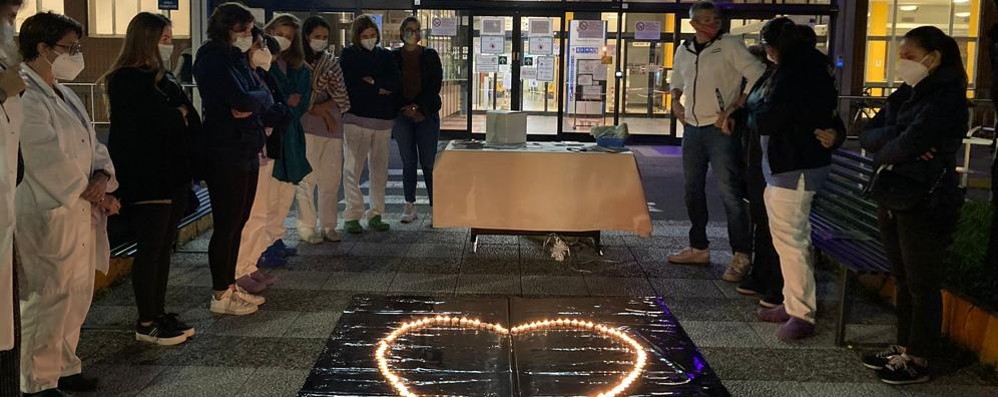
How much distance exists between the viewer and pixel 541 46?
1688 centimetres

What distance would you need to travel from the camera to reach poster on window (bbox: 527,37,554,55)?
662 inches

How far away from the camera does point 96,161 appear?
422cm

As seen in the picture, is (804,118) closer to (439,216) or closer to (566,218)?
(566,218)

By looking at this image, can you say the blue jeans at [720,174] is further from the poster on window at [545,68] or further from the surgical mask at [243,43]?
the poster on window at [545,68]

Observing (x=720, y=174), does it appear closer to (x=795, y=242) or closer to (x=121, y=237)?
(x=795, y=242)

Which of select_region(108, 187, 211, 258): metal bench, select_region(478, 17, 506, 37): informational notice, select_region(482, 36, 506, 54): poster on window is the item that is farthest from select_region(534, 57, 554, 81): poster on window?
select_region(108, 187, 211, 258): metal bench

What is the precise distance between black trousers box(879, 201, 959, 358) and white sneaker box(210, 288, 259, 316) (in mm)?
3566

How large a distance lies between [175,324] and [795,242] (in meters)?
3.39

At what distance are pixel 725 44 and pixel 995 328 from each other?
9.16 feet

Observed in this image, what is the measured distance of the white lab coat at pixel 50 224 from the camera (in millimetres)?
3764

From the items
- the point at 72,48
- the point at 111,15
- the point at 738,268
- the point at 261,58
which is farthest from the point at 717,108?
the point at 111,15

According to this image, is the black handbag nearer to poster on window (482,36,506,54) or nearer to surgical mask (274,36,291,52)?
surgical mask (274,36,291,52)

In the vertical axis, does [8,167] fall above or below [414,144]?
above

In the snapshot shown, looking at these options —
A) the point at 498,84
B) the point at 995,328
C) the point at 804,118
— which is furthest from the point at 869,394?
the point at 498,84
